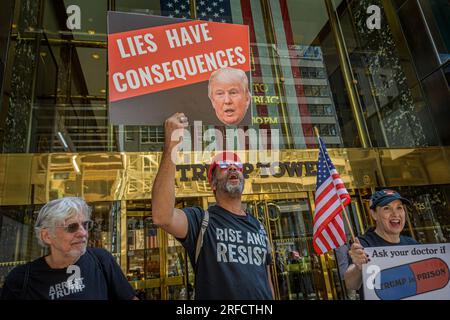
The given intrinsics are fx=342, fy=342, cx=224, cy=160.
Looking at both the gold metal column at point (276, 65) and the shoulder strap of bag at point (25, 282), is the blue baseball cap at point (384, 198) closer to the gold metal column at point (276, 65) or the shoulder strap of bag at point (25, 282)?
the gold metal column at point (276, 65)

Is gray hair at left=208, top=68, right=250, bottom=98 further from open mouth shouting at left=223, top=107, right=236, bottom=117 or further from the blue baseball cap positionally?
the blue baseball cap

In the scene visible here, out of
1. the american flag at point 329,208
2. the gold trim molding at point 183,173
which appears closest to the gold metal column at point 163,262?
the gold trim molding at point 183,173

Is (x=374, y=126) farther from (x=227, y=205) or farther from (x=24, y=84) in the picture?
(x=24, y=84)

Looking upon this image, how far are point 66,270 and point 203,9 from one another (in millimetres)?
6429

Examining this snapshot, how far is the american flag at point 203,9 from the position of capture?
730 centimetres

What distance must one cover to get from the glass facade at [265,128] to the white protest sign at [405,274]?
239 cm

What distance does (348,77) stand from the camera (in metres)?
7.35

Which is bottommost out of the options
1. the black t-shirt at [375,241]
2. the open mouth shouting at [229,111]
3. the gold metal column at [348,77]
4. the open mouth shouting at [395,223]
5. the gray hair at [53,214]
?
the black t-shirt at [375,241]

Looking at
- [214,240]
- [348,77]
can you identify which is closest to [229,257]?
[214,240]

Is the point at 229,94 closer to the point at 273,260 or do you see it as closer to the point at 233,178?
the point at 233,178

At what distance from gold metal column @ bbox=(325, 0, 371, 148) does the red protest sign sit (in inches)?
163
